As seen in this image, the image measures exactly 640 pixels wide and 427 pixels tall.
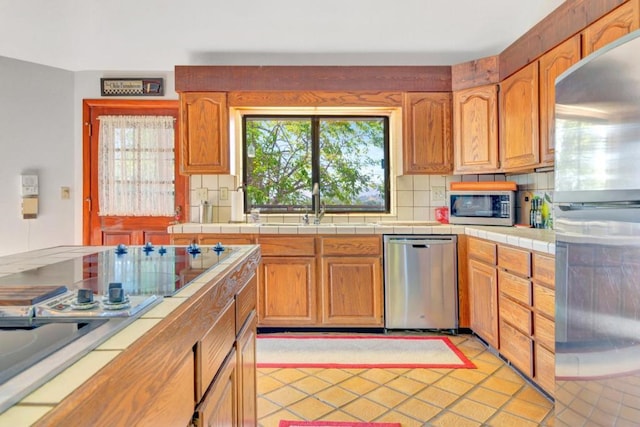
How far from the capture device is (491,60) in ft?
9.59

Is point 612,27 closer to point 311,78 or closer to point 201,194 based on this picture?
point 311,78

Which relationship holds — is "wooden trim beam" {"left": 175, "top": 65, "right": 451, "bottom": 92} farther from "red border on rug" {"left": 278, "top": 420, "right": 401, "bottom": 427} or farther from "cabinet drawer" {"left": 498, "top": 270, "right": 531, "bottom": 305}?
"red border on rug" {"left": 278, "top": 420, "right": 401, "bottom": 427}

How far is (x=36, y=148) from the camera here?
338 cm

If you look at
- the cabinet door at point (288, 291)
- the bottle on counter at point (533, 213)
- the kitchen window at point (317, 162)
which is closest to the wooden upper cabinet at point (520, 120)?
the bottle on counter at point (533, 213)

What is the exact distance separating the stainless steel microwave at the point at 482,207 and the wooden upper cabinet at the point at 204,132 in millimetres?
1939

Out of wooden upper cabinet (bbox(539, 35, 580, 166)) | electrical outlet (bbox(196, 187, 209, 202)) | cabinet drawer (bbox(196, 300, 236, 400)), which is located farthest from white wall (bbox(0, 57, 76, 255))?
wooden upper cabinet (bbox(539, 35, 580, 166))

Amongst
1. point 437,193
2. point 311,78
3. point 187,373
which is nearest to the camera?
point 187,373

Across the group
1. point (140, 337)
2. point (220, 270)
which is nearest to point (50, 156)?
point (220, 270)

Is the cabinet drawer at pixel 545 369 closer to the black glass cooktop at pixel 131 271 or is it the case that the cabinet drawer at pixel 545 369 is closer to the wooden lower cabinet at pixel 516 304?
the wooden lower cabinet at pixel 516 304

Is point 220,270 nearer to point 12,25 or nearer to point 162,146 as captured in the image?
point 162,146

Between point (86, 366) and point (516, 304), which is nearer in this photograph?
point (86, 366)

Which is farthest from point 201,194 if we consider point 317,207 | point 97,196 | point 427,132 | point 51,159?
point 427,132

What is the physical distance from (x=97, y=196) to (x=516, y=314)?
11.9ft

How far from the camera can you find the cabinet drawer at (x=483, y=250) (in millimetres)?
2463
